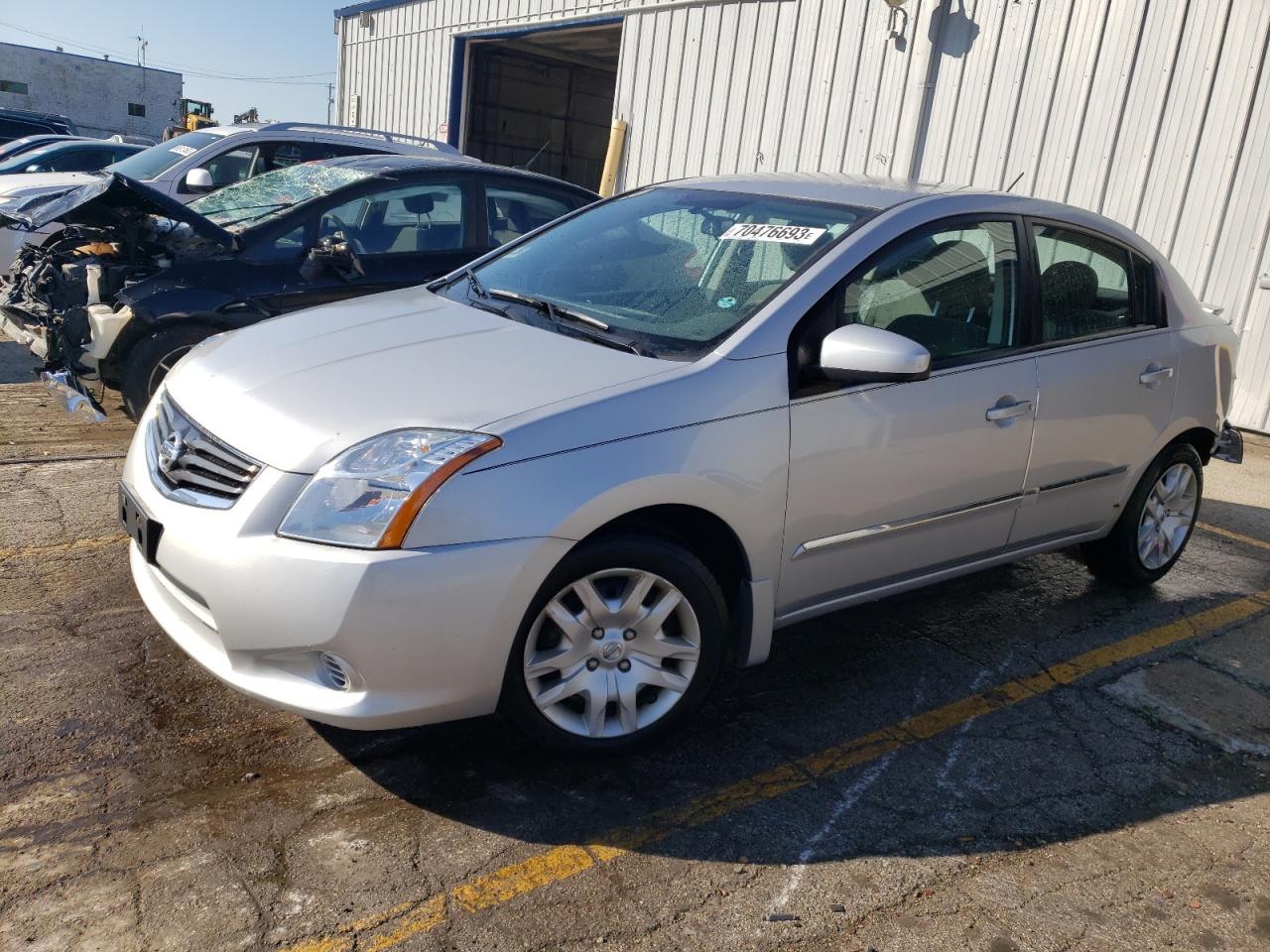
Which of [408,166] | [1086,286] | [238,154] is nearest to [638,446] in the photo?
[1086,286]

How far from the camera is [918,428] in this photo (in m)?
3.54

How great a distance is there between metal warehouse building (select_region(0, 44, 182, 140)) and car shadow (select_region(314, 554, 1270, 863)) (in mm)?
61639

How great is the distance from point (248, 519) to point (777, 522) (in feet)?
4.87

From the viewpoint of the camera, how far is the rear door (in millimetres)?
4031

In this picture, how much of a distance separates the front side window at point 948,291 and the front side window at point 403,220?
11.3 ft

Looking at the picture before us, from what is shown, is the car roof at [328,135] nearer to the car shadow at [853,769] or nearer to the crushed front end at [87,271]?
the crushed front end at [87,271]

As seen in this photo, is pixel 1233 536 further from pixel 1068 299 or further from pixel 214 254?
pixel 214 254

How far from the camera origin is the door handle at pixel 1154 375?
4379 mm

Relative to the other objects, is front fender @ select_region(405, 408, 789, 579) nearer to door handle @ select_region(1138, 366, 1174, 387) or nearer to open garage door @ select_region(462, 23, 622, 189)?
door handle @ select_region(1138, 366, 1174, 387)

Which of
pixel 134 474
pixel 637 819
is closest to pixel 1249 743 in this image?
pixel 637 819

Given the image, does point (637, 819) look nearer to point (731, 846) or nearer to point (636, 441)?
point (731, 846)

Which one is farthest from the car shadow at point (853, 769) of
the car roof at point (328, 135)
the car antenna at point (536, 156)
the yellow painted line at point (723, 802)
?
the car antenna at point (536, 156)

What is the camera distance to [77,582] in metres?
4.09

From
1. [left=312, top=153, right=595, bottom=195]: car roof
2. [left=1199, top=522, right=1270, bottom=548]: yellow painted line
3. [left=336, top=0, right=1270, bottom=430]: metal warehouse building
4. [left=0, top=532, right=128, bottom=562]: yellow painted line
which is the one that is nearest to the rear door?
[left=1199, top=522, right=1270, bottom=548]: yellow painted line
